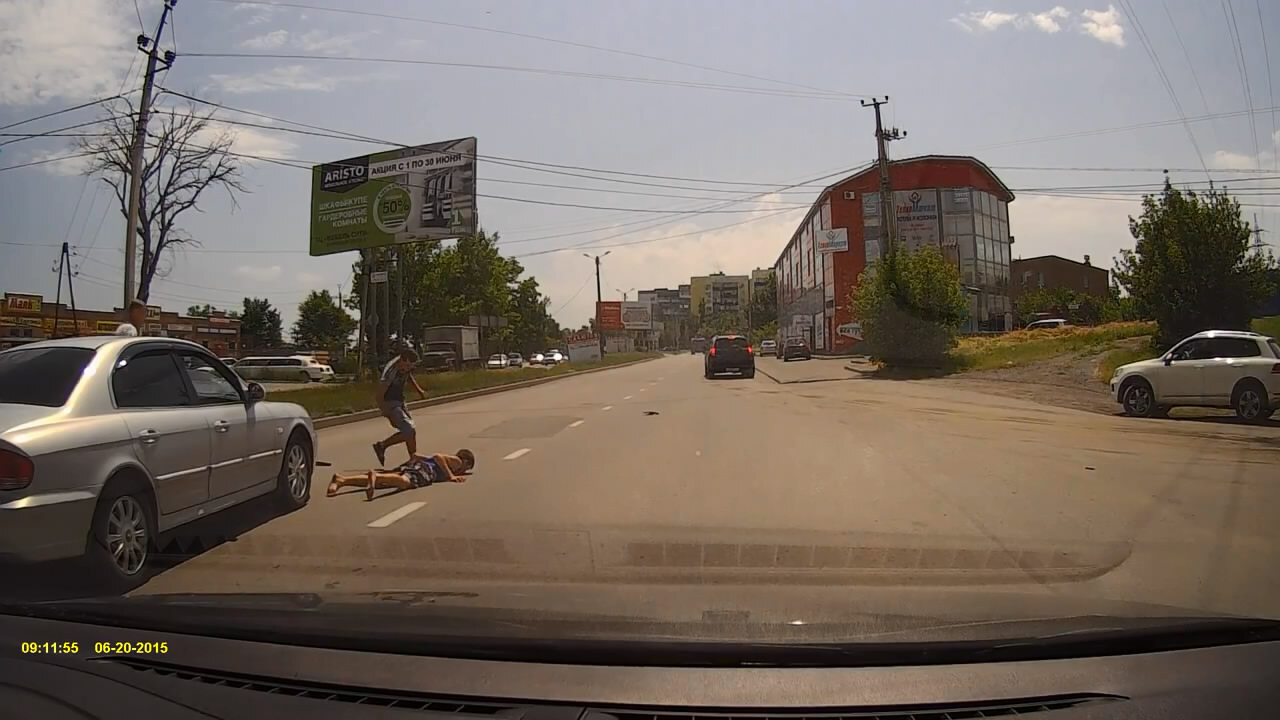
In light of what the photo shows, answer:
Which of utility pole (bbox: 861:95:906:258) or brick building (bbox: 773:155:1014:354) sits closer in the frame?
utility pole (bbox: 861:95:906:258)

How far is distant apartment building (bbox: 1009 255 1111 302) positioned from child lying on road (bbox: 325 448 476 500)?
9888 cm

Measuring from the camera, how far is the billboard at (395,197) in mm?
30000

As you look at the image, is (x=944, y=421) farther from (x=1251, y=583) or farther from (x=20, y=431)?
(x=20, y=431)

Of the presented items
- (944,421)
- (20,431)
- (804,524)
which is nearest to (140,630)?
(20,431)

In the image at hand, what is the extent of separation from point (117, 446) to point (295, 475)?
116 inches

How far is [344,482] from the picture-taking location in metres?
9.04

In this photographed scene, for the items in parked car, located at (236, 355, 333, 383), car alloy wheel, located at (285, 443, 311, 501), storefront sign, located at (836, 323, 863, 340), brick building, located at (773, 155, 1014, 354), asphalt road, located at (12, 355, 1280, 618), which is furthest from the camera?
brick building, located at (773, 155, 1014, 354)

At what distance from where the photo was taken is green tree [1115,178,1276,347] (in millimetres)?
25688

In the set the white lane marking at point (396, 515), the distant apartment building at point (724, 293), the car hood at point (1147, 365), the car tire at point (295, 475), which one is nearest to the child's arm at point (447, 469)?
the white lane marking at point (396, 515)

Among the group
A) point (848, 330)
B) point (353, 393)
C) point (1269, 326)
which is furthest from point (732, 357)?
point (848, 330)

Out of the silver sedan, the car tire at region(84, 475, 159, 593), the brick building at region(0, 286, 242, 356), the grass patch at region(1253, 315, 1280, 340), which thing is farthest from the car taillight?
the brick building at region(0, 286, 242, 356)

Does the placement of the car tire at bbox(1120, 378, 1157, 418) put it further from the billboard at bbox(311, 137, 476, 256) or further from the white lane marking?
the billboard at bbox(311, 137, 476, 256)

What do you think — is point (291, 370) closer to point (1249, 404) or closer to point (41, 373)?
→ point (1249, 404)

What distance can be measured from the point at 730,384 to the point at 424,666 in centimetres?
2840
